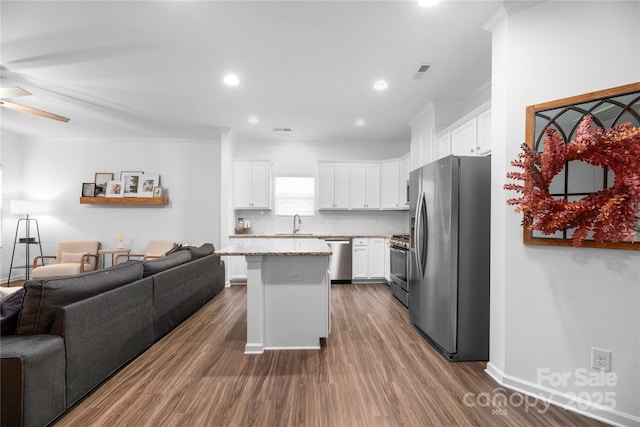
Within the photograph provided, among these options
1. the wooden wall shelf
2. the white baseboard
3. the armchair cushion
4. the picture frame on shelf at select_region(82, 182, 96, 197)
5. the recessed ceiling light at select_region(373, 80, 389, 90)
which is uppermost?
the recessed ceiling light at select_region(373, 80, 389, 90)

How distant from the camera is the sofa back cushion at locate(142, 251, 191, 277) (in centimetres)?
284

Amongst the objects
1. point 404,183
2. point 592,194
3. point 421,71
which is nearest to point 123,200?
point 404,183

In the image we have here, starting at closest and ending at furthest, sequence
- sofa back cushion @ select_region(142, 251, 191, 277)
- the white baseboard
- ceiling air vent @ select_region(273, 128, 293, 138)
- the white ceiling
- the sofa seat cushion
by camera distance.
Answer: the sofa seat cushion
the white baseboard
the white ceiling
sofa back cushion @ select_region(142, 251, 191, 277)
ceiling air vent @ select_region(273, 128, 293, 138)

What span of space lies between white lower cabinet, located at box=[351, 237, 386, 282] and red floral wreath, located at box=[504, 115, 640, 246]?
3560mm

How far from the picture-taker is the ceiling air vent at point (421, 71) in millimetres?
3017

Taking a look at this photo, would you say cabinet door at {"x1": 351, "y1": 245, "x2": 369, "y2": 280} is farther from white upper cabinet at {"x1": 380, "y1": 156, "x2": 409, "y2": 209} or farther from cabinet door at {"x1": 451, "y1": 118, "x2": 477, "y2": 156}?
cabinet door at {"x1": 451, "y1": 118, "x2": 477, "y2": 156}

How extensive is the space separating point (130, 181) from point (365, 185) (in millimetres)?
4877

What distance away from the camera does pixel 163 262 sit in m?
3.08

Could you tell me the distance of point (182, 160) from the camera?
5.95 metres

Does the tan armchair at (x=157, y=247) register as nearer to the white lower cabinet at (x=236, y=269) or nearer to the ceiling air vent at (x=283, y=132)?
the white lower cabinet at (x=236, y=269)

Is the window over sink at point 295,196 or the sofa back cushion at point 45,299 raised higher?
the window over sink at point 295,196

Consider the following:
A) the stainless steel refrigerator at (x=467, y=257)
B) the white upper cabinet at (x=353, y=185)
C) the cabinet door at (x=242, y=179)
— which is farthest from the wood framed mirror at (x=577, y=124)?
the cabinet door at (x=242, y=179)

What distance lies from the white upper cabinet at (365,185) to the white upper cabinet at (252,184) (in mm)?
1756

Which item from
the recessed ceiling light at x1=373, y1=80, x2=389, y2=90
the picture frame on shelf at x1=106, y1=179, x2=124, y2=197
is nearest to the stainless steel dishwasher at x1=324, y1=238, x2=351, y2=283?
the recessed ceiling light at x1=373, y1=80, x2=389, y2=90
